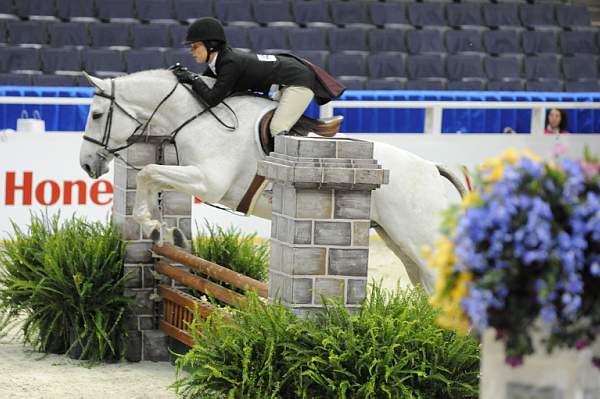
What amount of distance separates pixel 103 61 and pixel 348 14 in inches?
137

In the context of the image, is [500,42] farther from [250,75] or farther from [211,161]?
[211,161]

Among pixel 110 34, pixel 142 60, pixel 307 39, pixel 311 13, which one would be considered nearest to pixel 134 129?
pixel 142 60

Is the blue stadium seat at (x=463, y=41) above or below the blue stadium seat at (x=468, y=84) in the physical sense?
above

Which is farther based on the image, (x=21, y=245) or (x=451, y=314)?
(x=21, y=245)

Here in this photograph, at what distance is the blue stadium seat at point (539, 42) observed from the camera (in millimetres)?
15634

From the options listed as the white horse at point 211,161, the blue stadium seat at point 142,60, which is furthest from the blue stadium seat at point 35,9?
the white horse at point 211,161

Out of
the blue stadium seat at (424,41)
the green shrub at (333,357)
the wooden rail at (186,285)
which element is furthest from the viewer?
the blue stadium seat at (424,41)

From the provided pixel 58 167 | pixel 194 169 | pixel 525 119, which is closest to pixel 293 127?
pixel 194 169

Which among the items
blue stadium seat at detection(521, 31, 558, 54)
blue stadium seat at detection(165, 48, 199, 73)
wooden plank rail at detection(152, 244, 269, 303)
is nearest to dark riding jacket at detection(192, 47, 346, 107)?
wooden plank rail at detection(152, 244, 269, 303)

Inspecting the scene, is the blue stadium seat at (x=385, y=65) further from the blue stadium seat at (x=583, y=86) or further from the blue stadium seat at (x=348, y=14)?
the blue stadium seat at (x=583, y=86)

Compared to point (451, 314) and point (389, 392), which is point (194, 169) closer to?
point (389, 392)

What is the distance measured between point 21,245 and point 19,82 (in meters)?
6.25

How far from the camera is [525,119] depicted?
1247 centimetres

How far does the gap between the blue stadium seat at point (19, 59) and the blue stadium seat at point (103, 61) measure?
0.55 m
